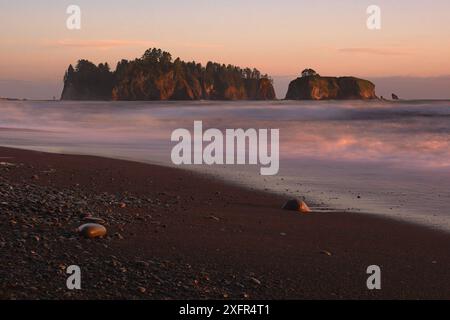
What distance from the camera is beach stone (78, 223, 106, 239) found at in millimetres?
6367

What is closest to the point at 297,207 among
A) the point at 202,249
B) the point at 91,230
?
the point at 202,249

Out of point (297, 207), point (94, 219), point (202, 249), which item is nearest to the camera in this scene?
point (202, 249)

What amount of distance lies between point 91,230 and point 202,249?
1.20 meters

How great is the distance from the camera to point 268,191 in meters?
11.1

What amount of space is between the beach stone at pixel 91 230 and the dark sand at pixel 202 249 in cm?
11

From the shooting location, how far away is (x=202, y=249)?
6359mm

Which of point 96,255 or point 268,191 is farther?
point 268,191

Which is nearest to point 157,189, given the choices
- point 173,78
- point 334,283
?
point 334,283

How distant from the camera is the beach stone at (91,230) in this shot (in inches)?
251

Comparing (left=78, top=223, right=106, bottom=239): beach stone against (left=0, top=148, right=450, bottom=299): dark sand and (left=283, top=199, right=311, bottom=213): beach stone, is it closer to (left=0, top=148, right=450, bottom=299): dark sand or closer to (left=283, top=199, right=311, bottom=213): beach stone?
(left=0, top=148, right=450, bottom=299): dark sand

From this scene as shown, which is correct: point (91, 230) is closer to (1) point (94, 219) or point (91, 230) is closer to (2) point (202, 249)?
(1) point (94, 219)

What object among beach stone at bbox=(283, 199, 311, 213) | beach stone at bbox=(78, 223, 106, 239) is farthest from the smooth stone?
beach stone at bbox=(283, 199, 311, 213)
